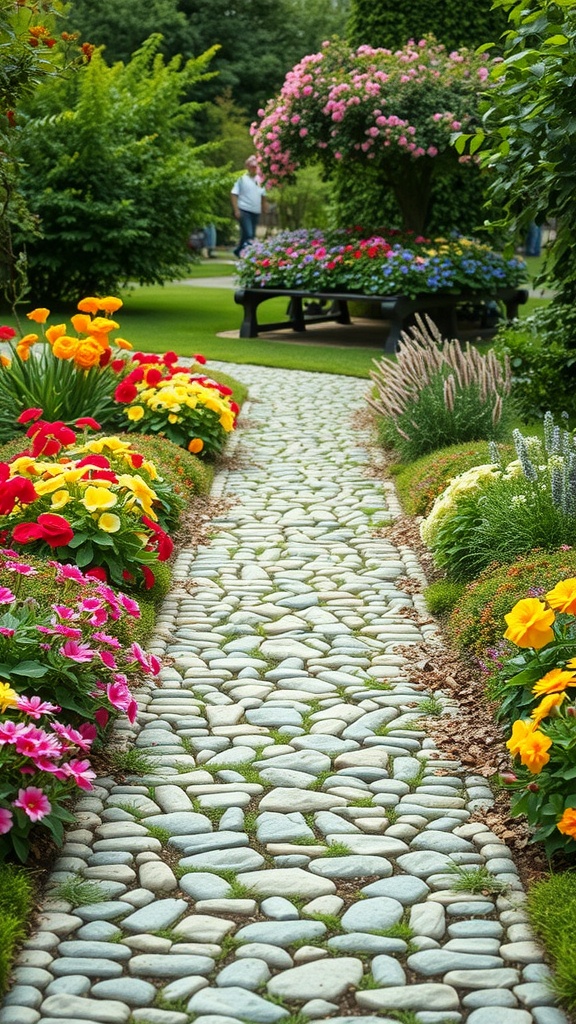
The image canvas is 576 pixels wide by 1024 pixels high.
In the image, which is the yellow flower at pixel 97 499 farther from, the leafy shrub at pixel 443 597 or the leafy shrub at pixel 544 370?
the leafy shrub at pixel 544 370

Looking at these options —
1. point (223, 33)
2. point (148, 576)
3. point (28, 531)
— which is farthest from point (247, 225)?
point (223, 33)

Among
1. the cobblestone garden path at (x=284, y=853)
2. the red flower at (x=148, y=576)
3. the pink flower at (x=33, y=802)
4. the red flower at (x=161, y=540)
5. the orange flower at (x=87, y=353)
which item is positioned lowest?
the cobblestone garden path at (x=284, y=853)

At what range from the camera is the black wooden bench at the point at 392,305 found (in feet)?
43.8

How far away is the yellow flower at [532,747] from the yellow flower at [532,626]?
294 mm

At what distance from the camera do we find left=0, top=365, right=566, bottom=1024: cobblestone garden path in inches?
106

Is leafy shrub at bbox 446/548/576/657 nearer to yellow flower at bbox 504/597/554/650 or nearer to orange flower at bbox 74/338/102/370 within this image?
yellow flower at bbox 504/597/554/650

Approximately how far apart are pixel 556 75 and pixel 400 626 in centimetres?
241

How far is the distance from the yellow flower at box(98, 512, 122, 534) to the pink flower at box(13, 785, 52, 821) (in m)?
1.98

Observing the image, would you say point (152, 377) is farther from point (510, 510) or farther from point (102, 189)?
point (102, 189)

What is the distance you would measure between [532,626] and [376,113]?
11075 millimetres

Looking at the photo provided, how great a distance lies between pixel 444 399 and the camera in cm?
768

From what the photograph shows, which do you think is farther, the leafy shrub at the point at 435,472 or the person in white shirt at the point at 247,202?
the person in white shirt at the point at 247,202

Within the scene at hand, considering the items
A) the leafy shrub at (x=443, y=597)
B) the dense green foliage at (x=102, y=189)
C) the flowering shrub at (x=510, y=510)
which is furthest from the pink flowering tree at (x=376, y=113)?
the leafy shrub at (x=443, y=597)

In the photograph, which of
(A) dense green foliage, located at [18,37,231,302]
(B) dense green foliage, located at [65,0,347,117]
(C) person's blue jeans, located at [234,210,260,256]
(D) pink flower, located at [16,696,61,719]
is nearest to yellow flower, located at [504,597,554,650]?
(D) pink flower, located at [16,696,61,719]
